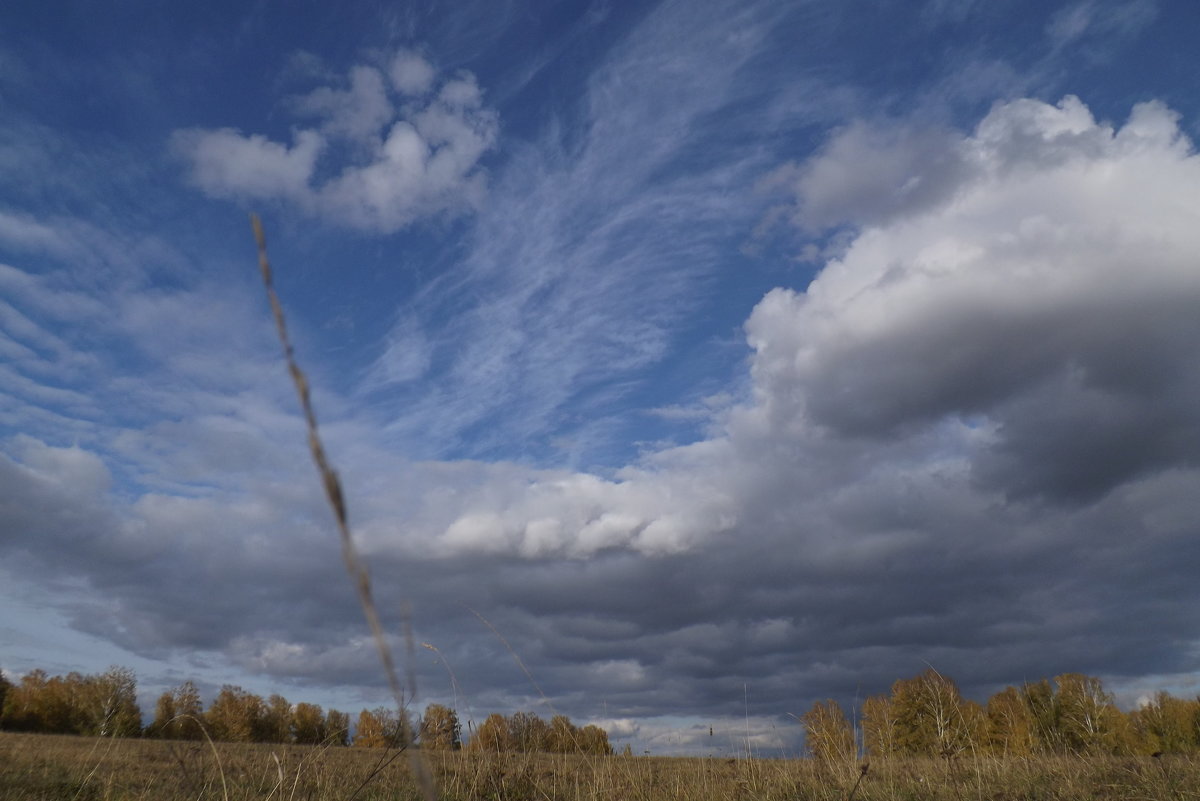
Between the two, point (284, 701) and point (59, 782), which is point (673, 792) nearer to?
point (59, 782)

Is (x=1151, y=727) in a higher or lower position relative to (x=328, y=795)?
lower

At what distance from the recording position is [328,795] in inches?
334

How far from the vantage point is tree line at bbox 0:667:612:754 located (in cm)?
784

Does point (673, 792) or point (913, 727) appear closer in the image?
point (673, 792)

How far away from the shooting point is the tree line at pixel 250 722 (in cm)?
784

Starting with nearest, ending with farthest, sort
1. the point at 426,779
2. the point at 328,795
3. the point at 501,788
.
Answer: the point at 426,779, the point at 328,795, the point at 501,788

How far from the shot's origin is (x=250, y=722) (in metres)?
86.6

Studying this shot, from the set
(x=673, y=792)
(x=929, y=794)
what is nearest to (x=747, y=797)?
(x=673, y=792)

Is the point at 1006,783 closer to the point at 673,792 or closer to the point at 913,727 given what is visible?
the point at 673,792

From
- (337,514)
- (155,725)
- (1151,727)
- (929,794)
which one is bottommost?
(1151,727)

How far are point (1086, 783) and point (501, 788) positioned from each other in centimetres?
800

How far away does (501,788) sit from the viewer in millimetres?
9477

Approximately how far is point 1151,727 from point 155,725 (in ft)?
283

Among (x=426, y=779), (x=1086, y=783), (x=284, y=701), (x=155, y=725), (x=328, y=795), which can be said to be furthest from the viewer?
(x=284, y=701)
